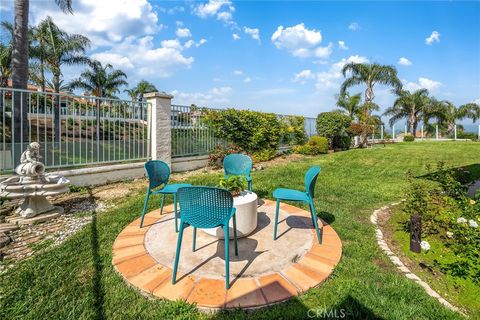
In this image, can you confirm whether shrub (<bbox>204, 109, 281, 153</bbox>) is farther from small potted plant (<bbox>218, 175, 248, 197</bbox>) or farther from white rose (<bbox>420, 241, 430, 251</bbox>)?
white rose (<bbox>420, 241, 430, 251</bbox>)

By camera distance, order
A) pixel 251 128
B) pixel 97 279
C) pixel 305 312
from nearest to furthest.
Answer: pixel 305 312 → pixel 97 279 → pixel 251 128

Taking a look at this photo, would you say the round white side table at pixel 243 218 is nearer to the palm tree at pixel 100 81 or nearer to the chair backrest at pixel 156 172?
the chair backrest at pixel 156 172

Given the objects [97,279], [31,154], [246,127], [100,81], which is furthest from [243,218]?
[100,81]

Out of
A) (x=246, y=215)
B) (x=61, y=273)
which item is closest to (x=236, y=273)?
(x=246, y=215)

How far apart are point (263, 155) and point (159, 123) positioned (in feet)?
15.7

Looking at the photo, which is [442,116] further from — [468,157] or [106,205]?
[106,205]

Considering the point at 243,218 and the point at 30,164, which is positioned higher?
the point at 30,164

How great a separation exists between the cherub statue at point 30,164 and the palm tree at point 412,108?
30.6 meters

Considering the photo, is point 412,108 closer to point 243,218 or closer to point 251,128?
point 251,128

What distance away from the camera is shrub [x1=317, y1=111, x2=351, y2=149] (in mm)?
14203

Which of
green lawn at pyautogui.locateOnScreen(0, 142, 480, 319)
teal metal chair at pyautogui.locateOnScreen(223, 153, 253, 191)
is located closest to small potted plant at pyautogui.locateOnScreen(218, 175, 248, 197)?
teal metal chair at pyautogui.locateOnScreen(223, 153, 253, 191)

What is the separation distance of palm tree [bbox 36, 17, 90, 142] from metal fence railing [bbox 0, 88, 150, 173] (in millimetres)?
16577

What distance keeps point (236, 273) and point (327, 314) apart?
886 mm

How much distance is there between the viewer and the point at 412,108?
2775cm
